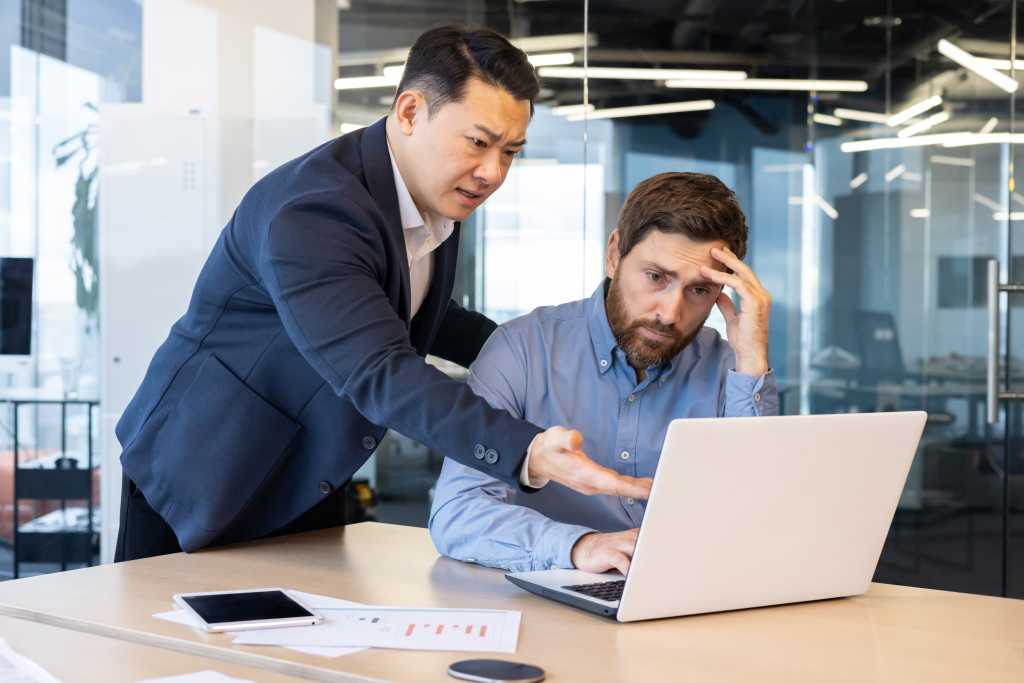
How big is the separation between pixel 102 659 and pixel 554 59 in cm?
335

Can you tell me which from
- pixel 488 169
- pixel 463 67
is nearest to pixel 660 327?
pixel 488 169

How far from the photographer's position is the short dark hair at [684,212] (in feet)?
6.41

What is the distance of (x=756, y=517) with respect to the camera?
1.39m

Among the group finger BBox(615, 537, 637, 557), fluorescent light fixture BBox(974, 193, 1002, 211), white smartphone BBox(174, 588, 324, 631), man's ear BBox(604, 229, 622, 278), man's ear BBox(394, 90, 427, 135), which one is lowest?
white smartphone BBox(174, 588, 324, 631)

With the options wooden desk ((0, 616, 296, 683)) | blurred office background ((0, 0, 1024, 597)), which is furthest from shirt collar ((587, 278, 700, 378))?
blurred office background ((0, 0, 1024, 597))

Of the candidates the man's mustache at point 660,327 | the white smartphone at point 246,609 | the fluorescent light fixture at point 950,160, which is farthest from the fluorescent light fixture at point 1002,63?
the white smartphone at point 246,609

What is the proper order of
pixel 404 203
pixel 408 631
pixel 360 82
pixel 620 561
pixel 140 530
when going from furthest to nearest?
pixel 360 82, pixel 140 530, pixel 404 203, pixel 620 561, pixel 408 631

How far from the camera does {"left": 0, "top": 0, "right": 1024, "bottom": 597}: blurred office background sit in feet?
13.6

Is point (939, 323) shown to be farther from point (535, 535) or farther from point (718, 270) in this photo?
point (535, 535)

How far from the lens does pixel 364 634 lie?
1330 millimetres

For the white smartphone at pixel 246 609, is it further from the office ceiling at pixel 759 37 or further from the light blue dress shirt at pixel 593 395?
the office ceiling at pixel 759 37

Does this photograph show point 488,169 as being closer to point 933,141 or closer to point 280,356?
point 280,356

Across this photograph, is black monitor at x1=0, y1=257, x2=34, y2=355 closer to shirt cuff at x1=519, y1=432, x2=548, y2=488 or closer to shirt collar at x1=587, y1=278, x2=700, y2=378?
shirt collar at x1=587, y1=278, x2=700, y2=378

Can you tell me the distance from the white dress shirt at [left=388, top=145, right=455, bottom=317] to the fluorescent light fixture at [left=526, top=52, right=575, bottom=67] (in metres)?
2.40
